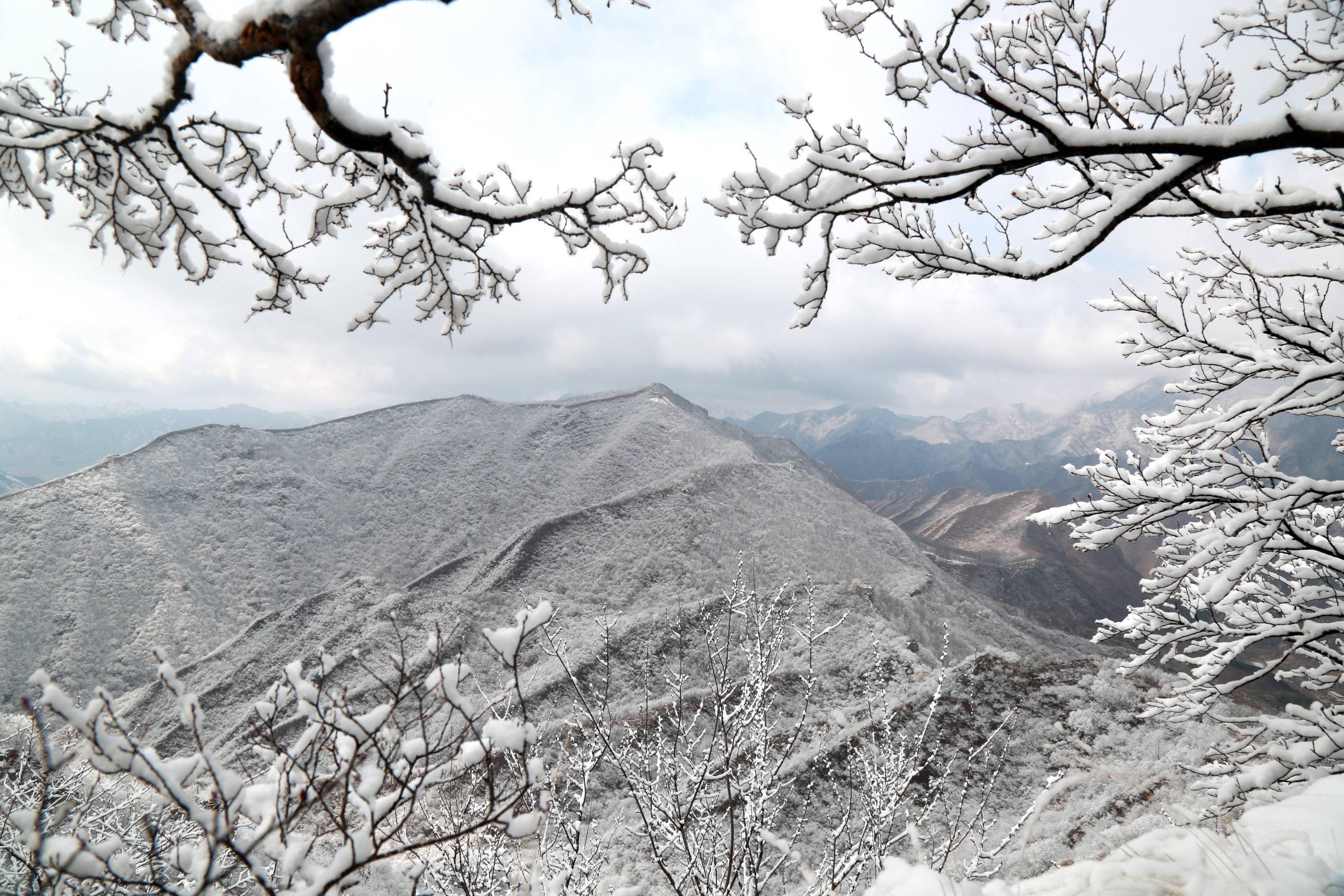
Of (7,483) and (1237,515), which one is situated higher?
(1237,515)

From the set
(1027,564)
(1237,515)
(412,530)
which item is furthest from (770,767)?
(1027,564)

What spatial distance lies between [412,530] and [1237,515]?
37370 mm

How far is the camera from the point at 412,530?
3478 centimetres

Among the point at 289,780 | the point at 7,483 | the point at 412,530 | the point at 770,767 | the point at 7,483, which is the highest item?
the point at 289,780

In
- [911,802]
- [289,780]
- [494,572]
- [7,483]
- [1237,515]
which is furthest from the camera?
[7,483]

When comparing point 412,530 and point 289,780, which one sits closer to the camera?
point 289,780

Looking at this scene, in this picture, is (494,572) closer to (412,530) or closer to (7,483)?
(412,530)

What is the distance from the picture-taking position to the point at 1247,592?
5.39 m

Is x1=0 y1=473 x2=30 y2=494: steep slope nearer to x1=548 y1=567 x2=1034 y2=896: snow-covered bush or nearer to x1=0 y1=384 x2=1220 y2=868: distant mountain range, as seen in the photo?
x1=0 y1=384 x2=1220 y2=868: distant mountain range

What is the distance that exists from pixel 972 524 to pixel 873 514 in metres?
46.3

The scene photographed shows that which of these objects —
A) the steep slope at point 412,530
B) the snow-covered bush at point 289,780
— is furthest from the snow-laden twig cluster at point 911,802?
the steep slope at point 412,530

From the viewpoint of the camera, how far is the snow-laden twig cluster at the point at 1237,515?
12.7ft

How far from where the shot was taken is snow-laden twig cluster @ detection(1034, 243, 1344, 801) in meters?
3.88

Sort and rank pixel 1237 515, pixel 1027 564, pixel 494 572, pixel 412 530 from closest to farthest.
Result: 1. pixel 1237 515
2. pixel 494 572
3. pixel 412 530
4. pixel 1027 564
